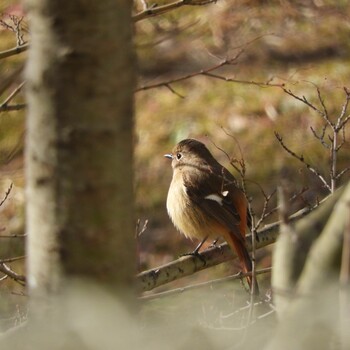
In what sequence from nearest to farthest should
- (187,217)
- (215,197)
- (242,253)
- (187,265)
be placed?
(187,265)
(242,253)
(215,197)
(187,217)

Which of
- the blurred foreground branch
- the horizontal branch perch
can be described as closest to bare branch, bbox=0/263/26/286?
the horizontal branch perch

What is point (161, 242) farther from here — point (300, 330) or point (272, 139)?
point (300, 330)

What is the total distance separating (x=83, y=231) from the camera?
1.86 metres

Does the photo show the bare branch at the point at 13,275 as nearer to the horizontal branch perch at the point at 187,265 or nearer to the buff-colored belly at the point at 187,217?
the horizontal branch perch at the point at 187,265

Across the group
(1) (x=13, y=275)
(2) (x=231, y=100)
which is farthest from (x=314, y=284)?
(2) (x=231, y=100)

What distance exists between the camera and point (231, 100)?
9750 mm

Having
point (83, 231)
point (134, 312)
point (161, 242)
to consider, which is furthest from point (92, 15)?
point (161, 242)

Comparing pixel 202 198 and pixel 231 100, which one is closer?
pixel 202 198

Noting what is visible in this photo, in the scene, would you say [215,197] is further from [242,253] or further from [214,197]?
[242,253]

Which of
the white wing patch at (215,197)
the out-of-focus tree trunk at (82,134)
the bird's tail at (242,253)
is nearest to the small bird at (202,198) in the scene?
the white wing patch at (215,197)

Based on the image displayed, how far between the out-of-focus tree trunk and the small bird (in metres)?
3.50

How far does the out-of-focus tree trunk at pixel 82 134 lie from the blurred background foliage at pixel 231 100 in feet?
19.3

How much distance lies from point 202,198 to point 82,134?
3.94 meters

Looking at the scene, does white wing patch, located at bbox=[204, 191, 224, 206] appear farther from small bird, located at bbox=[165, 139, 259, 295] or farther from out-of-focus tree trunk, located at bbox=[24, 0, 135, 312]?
out-of-focus tree trunk, located at bbox=[24, 0, 135, 312]
